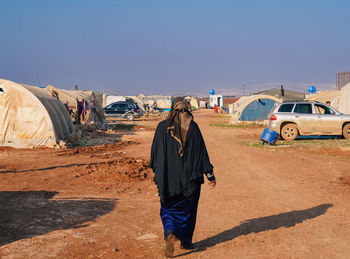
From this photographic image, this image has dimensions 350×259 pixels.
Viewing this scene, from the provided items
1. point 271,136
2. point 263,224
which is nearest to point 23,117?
point 271,136

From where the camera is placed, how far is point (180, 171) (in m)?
4.88

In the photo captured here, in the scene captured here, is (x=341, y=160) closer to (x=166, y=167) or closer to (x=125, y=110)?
(x=166, y=167)

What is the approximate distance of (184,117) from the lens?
16.3 ft

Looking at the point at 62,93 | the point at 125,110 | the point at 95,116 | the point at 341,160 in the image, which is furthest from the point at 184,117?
the point at 125,110

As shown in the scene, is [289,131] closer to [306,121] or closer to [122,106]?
[306,121]

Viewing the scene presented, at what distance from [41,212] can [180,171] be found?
303cm

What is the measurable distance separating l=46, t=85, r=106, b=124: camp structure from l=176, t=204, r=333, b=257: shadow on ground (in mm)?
16972

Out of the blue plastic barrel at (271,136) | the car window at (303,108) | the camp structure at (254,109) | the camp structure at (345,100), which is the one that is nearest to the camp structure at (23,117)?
the blue plastic barrel at (271,136)

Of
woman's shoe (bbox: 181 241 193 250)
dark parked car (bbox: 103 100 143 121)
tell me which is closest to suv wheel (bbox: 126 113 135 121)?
dark parked car (bbox: 103 100 143 121)

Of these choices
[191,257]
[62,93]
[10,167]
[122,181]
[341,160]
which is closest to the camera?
[191,257]

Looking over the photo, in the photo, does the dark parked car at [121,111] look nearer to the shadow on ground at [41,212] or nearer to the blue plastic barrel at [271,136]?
the blue plastic barrel at [271,136]

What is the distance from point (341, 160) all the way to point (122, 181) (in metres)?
7.04

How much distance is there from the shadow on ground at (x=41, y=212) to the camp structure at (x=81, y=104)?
47.9 feet

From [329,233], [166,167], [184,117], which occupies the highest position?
[184,117]
